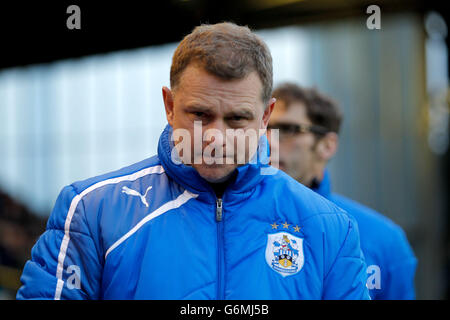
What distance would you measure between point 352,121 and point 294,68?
1858 millimetres

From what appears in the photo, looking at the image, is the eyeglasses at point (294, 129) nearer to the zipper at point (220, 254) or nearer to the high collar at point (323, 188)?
the high collar at point (323, 188)

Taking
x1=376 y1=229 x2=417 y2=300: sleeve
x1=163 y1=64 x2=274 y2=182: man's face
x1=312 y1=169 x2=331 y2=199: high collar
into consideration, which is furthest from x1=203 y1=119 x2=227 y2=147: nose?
x1=376 y1=229 x2=417 y2=300: sleeve

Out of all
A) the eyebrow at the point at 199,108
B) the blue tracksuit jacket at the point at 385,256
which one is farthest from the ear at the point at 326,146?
the eyebrow at the point at 199,108

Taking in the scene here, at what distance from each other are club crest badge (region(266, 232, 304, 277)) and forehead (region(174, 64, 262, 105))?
434mm

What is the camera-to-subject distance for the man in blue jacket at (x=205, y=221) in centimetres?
161

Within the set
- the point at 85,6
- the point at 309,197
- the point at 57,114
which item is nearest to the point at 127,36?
the point at 85,6

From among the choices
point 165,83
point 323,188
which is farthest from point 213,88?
point 165,83

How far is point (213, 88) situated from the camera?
164 cm

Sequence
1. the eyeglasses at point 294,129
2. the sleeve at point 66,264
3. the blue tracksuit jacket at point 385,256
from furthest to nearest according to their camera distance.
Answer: the eyeglasses at point 294,129 < the blue tracksuit jacket at point 385,256 < the sleeve at point 66,264

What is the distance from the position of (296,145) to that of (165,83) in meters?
6.26

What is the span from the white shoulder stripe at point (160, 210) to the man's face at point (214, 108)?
9 centimetres

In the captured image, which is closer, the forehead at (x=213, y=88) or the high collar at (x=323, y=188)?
the forehead at (x=213, y=88)

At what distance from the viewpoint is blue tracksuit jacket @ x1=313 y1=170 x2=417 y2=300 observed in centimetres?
331

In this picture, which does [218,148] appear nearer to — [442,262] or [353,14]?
[353,14]
